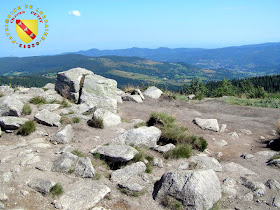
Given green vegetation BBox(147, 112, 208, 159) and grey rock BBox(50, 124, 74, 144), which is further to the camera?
grey rock BBox(50, 124, 74, 144)

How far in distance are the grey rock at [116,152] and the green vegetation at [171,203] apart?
2281mm

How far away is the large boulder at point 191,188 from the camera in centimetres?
668

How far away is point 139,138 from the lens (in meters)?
10.5

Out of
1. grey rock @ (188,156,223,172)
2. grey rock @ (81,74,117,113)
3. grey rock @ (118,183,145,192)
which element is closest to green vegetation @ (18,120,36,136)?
grey rock @ (81,74,117,113)

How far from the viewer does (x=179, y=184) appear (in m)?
7.01

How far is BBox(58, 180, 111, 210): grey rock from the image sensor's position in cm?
642

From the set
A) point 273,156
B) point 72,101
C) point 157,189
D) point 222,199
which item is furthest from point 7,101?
point 273,156

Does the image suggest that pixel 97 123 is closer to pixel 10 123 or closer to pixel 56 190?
pixel 10 123

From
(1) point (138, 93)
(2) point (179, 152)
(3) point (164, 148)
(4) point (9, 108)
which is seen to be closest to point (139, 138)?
(3) point (164, 148)

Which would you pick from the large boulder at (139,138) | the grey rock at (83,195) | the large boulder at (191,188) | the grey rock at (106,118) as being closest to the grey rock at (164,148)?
the large boulder at (139,138)

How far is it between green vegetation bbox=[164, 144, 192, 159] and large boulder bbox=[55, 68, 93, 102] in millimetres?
8387

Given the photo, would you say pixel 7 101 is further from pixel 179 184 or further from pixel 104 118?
pixel 179 184

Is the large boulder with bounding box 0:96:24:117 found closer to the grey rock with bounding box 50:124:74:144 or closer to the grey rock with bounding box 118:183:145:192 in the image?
the grey rock with bounding box 50:124:74:144

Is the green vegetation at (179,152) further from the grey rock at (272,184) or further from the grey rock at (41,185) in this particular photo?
the grey rock at (41,185)
